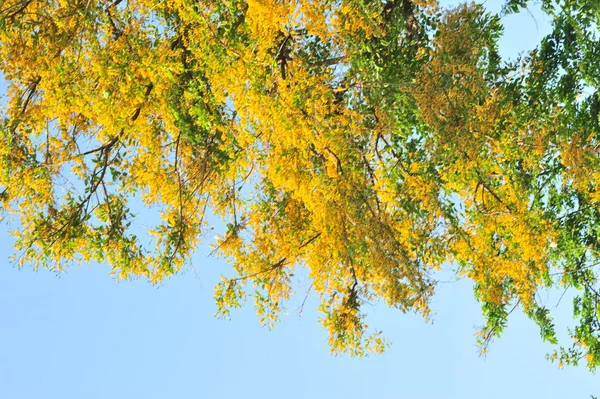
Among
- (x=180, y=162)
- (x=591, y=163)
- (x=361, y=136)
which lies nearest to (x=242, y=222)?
(x=180, y=162)

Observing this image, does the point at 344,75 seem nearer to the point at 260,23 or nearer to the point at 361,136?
the point at 361,136

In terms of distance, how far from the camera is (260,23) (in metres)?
8.79

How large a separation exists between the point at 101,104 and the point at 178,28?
155cm

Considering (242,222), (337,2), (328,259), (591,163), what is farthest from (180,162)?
(591,163)

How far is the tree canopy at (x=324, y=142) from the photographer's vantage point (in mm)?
9281

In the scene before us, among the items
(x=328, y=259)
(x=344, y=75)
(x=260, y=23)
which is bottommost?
(x=328, y=259)

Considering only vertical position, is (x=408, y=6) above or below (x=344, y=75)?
above

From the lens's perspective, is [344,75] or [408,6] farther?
[408,6]

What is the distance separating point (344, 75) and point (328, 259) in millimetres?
2540

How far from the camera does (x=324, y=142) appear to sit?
9.38m

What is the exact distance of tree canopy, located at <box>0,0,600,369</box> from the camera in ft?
30.5

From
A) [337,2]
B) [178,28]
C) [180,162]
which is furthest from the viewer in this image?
[180,162]

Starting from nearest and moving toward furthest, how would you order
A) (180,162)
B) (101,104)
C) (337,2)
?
(337,2)
(101,104)
(180,162)

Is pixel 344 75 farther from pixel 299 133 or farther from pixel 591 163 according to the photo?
pixel 591 163
